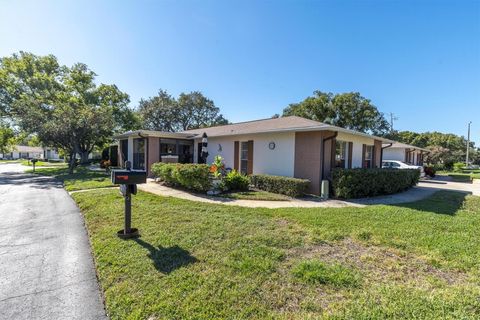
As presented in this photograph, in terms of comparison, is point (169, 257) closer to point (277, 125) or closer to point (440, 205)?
point (440, 205)

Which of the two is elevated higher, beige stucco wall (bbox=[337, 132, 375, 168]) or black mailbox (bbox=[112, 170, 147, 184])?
beige stucco wall (bbox=[337, 132, 375, 168])

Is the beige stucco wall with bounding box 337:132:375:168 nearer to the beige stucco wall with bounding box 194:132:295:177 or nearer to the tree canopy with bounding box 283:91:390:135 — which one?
the beige stucco wall with bounding box 194:132:295:177

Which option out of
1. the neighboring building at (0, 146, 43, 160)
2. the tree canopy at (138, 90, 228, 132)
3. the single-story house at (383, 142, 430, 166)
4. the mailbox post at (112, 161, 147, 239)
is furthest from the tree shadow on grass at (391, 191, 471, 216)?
the neighboring building at (0, 146, 43, 160)

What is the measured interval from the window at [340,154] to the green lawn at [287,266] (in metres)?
4.95

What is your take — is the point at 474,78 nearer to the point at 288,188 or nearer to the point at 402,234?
the point at 288,188

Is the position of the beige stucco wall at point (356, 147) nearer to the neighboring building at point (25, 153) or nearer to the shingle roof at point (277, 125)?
the shingle roof at point (277, 125)

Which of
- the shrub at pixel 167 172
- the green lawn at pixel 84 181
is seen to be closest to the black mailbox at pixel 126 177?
the shrub at pixel 167 172

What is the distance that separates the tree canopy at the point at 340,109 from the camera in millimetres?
31047

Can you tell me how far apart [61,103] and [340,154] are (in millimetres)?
22048

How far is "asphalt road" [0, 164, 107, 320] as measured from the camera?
2.55 metres

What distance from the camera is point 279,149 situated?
11008mm

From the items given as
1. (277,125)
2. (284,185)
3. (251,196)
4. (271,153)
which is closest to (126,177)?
(251,196)

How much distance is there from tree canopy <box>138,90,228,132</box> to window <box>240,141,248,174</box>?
84.1 ft

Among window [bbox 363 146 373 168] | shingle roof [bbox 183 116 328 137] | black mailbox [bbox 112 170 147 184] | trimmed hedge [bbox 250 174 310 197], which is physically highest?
shingle roof [bbox 183 116 328 137]
